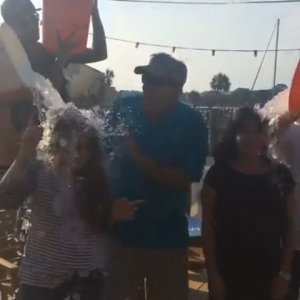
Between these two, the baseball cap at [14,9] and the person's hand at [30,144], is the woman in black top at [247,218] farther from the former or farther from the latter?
the baseball cap at [14,9]

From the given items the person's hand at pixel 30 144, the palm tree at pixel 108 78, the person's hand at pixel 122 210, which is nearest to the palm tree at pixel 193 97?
the palm tree at pixel 108 78

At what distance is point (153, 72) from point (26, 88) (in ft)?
1.79

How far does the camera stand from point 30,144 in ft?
8.66

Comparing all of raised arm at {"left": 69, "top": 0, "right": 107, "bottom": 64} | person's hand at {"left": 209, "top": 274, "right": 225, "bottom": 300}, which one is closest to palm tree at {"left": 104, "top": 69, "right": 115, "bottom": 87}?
raised arm at {"left": 69, "top": 0, "right": 107, "bottom": 64}

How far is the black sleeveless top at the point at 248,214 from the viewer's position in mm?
3053

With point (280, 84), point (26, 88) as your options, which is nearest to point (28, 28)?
point (26, 88)

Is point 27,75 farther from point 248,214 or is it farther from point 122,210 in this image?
point 248,214

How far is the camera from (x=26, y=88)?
9.99 feet

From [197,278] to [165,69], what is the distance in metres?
2.65

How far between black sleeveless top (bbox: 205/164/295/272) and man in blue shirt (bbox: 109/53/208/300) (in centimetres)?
14

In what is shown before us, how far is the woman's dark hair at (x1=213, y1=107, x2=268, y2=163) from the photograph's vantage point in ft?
10.1

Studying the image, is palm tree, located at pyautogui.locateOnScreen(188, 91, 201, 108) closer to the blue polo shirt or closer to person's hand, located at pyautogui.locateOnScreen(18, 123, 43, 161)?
the blue polo shirt

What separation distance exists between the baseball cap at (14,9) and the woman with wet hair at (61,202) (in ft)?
2.32

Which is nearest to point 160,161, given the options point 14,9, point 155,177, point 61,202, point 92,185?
point 155,177
